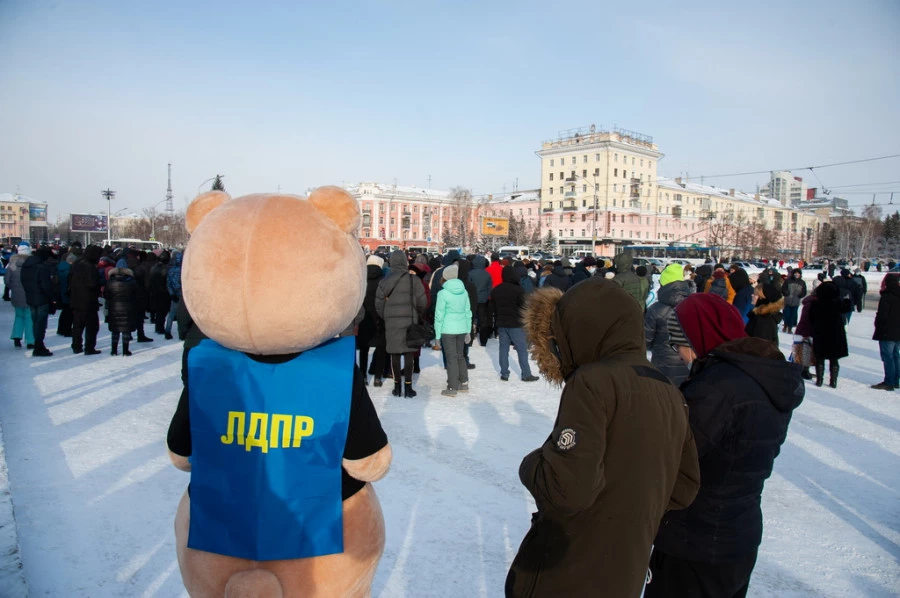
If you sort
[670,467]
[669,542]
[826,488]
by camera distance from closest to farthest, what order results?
[670,467]
[669,542]
[826,488]

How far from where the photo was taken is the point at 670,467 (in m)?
1.75

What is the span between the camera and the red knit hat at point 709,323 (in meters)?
2.51

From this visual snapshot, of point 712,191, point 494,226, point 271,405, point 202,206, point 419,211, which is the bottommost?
point 271,405

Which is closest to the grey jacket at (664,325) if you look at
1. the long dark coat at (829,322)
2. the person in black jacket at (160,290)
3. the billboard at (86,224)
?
the long dark coat at (829,322)

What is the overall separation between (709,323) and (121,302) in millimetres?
8989

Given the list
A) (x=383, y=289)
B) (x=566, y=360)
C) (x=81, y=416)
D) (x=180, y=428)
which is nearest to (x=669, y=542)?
(x=566, y=360)

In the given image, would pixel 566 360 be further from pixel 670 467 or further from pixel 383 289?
pixel 383 289

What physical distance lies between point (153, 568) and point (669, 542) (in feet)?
9.13

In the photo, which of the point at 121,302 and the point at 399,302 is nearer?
the point at 399,302

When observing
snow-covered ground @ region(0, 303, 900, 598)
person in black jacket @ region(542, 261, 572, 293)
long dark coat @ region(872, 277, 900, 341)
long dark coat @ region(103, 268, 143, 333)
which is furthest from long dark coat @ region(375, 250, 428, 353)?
long dark coat @ region(872, 277, 900, 341)

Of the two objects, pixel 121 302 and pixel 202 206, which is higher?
pixel 202 206

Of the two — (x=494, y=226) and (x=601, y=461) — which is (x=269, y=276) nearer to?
(x=601, y=461)

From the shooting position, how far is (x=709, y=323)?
2.55m

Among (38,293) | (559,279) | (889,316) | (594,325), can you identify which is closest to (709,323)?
(594,325)
